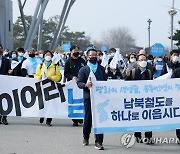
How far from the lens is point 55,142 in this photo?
8.24 metres

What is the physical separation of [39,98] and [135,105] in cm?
331

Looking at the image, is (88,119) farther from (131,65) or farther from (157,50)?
(157,50)

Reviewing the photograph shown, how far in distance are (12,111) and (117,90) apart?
3.52 m

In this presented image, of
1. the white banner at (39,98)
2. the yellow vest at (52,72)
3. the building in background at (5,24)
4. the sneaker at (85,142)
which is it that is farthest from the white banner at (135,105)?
the building in background at (5,24)

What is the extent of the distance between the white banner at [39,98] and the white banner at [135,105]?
2662mm

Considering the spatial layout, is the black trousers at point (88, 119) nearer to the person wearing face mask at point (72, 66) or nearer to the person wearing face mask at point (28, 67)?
the person wearing face mask at point (72, 66)

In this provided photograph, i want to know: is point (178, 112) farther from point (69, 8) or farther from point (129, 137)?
point (69, 8)

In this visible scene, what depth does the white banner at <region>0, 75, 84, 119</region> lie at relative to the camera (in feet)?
33.7

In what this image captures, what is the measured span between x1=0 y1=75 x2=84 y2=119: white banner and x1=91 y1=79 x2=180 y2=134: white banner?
105 inches

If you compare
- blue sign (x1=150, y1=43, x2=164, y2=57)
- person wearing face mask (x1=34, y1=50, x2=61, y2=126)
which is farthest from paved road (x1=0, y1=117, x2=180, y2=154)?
blue sign (x1=150, y1=43, x2=164, y2=57)

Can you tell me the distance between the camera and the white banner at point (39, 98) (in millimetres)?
10273

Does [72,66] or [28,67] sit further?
[28,67]

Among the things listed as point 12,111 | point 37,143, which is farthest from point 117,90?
point 12,111

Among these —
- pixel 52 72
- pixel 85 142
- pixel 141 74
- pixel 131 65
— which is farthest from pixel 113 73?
pixel 85 142
